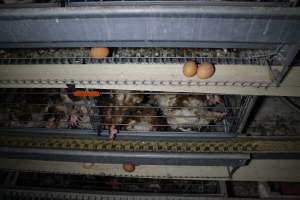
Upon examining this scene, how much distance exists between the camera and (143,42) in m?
0.89

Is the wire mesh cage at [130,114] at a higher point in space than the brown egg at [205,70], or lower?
higher

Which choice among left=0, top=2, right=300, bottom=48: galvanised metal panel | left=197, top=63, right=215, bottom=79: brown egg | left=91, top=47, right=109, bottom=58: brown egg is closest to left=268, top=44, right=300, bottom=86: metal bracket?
left=0, top=2, right=300, bottom=48: galvanised metal panel

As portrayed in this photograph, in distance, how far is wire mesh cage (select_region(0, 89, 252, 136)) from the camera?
1555 millimetres

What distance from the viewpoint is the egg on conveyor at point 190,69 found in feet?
3.20

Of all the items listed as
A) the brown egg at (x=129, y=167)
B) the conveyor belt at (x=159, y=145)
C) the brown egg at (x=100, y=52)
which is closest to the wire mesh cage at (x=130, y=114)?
the conveyor belt at (x=159, y=145)

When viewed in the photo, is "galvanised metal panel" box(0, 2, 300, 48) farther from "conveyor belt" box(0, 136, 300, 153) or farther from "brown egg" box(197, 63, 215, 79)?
"conveyor belt" box(0, 136, 300, 153)

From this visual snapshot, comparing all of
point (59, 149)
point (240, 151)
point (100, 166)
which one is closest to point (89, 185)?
point (100, 166)

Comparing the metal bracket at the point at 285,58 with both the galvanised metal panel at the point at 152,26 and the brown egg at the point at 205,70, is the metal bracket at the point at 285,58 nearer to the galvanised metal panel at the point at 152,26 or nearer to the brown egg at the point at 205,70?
the galvanised metal panel at the point at 152,26

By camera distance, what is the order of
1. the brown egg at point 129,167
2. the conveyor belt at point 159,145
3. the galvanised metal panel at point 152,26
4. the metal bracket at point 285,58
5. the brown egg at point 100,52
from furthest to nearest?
the brown egg at point 129,167
the conveyor belt at point 159,145
the brown egg at point 100,52
the metal bracket at point 285,58
the galvanised metal panel at point 152,26

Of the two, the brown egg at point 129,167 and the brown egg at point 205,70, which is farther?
the brown egg at point 129,167

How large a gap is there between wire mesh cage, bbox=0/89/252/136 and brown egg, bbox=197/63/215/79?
482mm

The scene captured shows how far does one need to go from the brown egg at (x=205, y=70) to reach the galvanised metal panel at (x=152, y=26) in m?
0.10

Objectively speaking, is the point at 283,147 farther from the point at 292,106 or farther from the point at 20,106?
the point at 20,106

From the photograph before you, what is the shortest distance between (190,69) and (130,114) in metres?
0.76
